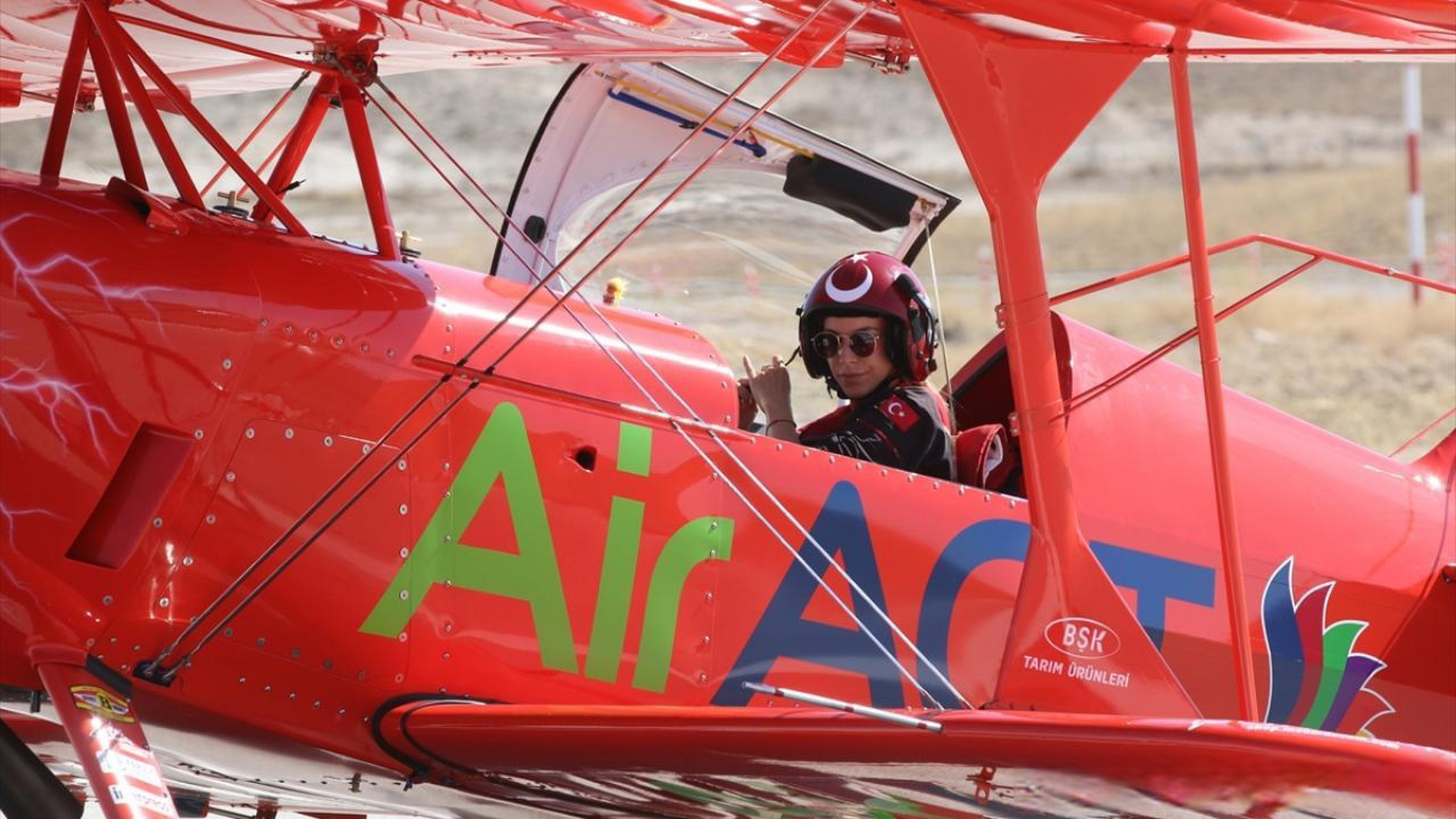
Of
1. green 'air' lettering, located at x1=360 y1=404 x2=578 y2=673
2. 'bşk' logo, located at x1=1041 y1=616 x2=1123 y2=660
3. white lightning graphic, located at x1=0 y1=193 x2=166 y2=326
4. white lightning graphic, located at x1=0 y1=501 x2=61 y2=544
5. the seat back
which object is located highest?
the seat back

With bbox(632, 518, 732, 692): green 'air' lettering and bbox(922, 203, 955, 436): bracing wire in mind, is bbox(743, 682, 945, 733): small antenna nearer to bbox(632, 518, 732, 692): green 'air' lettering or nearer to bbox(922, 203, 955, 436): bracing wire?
bbox(632, 518, 732, 692): green 'air' lettering

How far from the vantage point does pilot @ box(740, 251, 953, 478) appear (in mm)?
5137

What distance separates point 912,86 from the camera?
48.2 metres

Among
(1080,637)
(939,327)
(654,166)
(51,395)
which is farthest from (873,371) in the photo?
(51,395)

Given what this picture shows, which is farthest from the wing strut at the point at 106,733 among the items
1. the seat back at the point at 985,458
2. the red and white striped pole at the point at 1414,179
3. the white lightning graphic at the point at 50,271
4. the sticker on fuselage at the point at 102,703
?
the red and white striped pole at the point at 1414,179

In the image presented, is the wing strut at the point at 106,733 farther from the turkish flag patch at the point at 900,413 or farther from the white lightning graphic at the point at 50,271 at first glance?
the turkish flag patch at the point at 900,413

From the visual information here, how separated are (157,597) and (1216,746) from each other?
233 centimetres

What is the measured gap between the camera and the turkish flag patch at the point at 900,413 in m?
5.15

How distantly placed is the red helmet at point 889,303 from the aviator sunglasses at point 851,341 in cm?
5

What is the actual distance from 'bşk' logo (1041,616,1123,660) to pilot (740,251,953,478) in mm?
1011

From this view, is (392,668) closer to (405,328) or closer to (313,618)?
(313,618)

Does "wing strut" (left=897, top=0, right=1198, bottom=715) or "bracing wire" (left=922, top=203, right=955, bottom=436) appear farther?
"bracing wire" (left=922, top=203, right=955, bottom=436)

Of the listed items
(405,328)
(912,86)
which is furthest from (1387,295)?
(912,86)

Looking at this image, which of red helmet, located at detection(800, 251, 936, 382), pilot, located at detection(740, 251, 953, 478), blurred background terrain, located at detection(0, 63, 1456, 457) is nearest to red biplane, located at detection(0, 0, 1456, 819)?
pilot, located at detection(740, 251, 953, 478)
